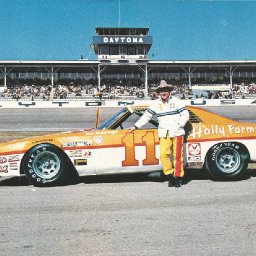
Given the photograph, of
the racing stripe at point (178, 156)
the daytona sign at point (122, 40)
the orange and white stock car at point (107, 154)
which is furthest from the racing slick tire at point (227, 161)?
the daytona sign at point (122, 40)

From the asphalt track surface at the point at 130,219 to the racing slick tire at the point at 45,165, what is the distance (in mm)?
176

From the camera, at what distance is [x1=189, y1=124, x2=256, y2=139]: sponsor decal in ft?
Result: 22.7

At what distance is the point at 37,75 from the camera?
190 feet

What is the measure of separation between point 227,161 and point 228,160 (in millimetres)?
23

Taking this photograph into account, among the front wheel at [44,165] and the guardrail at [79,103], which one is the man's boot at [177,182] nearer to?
the front wheel at [44,165]

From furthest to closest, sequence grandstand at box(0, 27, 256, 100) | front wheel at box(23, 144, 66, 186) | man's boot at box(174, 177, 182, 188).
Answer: grandstand at box(0, 27, 256, 100) < front wheel at box(23, 144, 66, 186) < man's boot at box(174, 177, 182, 188)

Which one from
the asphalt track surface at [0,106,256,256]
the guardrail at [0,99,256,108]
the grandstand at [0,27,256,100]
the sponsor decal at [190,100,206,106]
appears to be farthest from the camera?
the grandstand at [0,27,256,100]

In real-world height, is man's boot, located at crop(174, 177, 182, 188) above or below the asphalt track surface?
above

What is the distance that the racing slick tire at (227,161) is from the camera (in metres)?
6.91

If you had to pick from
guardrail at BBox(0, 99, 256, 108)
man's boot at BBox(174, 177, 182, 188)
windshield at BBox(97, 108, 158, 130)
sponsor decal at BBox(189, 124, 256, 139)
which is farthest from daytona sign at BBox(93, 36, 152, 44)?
man's boot at BBox(174, 177, 182, 188)

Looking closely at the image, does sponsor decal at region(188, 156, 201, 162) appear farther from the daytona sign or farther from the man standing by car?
the daytona sign

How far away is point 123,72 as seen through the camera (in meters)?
58.3

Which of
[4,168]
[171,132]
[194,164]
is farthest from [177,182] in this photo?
[4,168]

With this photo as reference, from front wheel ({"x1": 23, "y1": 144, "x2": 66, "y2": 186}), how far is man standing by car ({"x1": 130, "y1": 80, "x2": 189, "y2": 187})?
148 centimetres
